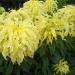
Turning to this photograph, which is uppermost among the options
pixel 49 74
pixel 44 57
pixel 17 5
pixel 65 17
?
pixel 65 17

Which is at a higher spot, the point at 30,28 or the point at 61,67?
the point at 30,28

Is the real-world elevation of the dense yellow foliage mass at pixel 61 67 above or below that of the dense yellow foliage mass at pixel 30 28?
below

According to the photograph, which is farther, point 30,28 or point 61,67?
point 61,67

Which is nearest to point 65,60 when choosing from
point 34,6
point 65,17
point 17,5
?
point 65,17

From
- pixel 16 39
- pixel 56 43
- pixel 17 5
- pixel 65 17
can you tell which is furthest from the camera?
pixel 17 5

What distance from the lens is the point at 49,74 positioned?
3.84 meters

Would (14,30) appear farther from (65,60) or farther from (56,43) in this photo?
(65,60)

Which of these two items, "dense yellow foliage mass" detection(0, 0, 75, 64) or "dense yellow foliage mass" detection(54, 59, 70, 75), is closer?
"dense yellow foliage mass" detection(0, 0, 75, 64)

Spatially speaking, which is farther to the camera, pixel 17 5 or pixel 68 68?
pixel 17 5

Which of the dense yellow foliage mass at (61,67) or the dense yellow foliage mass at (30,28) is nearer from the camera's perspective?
the dense yellow foliage mass at (30,28)

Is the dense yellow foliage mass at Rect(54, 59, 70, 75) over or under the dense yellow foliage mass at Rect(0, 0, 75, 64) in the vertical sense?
under

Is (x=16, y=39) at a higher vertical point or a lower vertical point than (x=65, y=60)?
higher

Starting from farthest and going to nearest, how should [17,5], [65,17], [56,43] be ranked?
[17,5], [65,17], [56,43]

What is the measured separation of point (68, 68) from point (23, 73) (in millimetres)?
588
